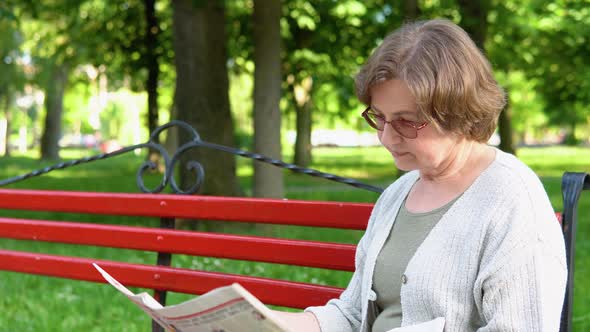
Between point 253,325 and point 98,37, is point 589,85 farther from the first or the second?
point 253,325

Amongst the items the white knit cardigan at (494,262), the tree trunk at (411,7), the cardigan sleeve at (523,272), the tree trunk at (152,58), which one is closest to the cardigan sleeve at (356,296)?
the white knit cardigan at (494,262)

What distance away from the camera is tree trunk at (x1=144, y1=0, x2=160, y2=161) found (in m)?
16.3

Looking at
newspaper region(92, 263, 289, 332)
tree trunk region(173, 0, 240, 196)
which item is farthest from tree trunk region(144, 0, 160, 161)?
newspaper region(92, 263, 289, 332)

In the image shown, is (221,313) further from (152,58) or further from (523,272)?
(152,58)

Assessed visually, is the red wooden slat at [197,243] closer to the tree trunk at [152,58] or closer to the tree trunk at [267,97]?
the tree trunk at [267,97]

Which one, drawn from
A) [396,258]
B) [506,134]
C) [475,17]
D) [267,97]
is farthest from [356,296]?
[506,134]

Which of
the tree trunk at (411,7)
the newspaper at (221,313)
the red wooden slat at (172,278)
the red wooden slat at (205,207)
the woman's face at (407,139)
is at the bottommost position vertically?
the red wooden slat at (172,278)

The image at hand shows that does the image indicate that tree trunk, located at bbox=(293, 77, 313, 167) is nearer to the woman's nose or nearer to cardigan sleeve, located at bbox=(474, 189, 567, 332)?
the woman's nose

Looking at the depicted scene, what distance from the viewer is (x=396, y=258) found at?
2387 millimetres

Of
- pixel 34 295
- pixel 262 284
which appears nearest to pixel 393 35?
pixel 262 284

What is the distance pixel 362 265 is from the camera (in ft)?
8.49

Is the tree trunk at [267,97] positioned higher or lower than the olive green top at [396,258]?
higher

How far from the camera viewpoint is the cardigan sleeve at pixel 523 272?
2.08 m

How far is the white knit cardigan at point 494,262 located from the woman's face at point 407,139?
0.37ft
